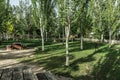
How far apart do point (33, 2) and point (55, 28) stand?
85.5 ft

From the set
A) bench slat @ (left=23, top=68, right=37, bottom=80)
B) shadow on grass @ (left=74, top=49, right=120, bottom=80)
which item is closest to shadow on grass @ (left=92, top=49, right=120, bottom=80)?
shadow on grass @ (left=74, top=49, right=120, bottom=80)

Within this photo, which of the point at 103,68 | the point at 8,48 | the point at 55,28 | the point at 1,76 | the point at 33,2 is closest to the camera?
the point at 1,76

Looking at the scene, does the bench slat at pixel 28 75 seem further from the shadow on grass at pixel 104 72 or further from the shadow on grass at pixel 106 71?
the shadow on grass at pixel 106 71

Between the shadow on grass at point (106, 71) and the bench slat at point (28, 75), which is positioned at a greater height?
the bench slat at point (28, 75)

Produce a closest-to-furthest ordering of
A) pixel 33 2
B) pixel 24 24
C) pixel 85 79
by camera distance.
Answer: pixel 85 79
pixel 33 2
pixel 24 24

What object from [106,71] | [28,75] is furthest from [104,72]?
[28,75]

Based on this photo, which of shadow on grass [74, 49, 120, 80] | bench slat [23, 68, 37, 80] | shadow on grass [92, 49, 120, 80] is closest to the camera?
bench slat [23, 68, 37, 80]

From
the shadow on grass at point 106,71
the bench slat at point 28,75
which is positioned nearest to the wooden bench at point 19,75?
the bench slat at point 28,75

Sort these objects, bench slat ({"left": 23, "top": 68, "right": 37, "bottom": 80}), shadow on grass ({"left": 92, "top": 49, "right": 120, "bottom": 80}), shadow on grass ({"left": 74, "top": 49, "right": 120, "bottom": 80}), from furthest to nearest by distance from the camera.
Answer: shadow on grass ({"left": 92, "top": 49, "right": 120, "bottom": 80}) < shadow on grass ({"left": 74, "top": 49, "right": 120, "bottom": 80}) < bench slat ({"left": 23, "top": 68, "right": 37, "bottom": 80})

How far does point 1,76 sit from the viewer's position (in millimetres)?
5773

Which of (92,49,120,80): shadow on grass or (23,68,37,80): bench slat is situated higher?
(23,68,37,80): bench slat

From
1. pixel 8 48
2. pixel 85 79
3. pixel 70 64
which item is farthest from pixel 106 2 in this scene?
pixel 85 79

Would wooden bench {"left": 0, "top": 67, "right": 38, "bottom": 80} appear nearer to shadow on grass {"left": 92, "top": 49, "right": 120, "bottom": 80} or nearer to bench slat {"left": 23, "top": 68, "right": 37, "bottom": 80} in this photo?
bench slat {"left": 23, "top": 68, "right": 37, "bottom": 80}

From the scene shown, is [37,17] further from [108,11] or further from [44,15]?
[108,11]
